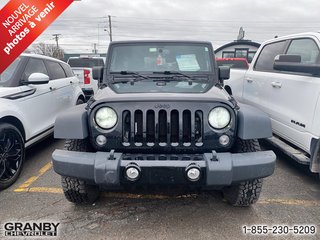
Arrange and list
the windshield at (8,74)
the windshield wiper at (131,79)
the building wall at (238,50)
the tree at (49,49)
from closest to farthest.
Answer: the windshield wiper at (131,79), the windshield at (8,74), the building wall at (238,50), the tree at (49,49)

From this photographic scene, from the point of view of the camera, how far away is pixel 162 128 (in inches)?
103

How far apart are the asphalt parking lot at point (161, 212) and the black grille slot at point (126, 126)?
2.97 ft

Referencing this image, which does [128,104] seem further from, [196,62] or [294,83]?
[294,83]

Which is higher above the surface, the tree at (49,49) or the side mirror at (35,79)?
the side mirror at (35,79)

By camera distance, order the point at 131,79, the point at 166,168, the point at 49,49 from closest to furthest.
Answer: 1. the point at 166,168
2. the point at 131,79
3. the point at 49,49

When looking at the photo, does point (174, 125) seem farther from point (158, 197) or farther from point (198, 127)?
point (158, 197)

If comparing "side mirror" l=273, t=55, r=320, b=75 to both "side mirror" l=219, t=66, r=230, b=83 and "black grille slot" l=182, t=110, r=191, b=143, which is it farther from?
"black grille slot" l=182, t=110, r=191, b=143

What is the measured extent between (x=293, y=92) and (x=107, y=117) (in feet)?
8.33

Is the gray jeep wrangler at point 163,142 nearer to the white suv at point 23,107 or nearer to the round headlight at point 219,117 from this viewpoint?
the round headlight at point 219,117

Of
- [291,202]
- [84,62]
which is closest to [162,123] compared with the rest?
[291,202]

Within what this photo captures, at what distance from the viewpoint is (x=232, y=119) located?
2.64 metres

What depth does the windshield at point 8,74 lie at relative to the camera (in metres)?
3.94

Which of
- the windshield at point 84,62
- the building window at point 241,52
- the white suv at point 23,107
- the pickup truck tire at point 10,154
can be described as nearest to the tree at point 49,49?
the building window at point 241,52

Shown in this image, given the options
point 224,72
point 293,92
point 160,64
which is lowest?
point 293,92
